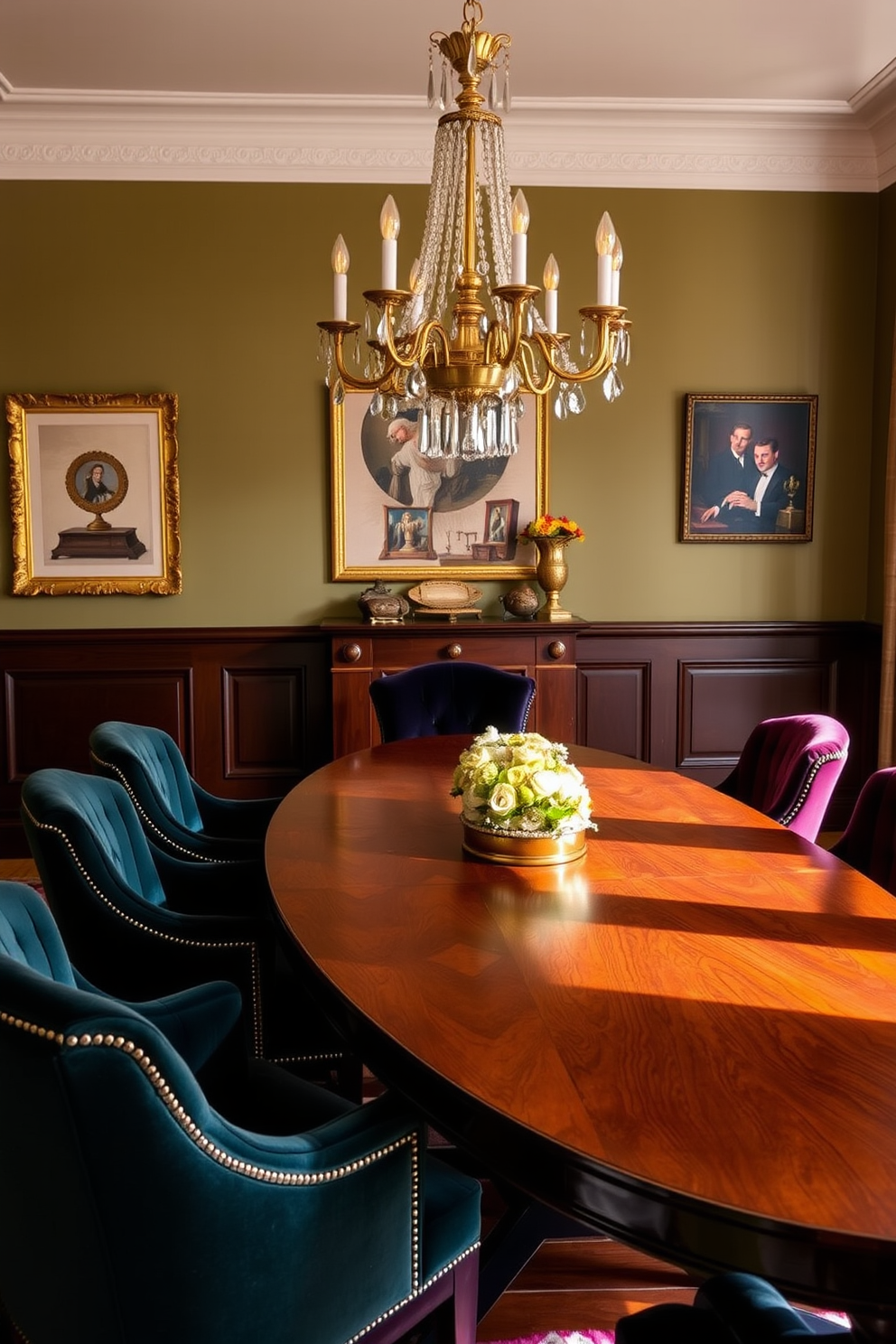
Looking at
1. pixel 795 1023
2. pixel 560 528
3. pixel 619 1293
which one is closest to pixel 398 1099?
pixel 795 1023

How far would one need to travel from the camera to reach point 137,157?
4.92m

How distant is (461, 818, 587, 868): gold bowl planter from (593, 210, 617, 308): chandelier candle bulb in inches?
46.5

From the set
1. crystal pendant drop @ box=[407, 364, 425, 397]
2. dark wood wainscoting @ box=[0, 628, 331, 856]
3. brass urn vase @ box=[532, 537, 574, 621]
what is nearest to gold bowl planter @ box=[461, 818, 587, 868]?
crystal pendant drop @ box=[407, 364, 425, 397]

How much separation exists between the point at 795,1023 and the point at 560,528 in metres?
3.61

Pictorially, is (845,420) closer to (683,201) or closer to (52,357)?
(683,201)

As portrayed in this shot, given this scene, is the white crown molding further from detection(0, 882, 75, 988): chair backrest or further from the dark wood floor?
Result: the dark wood floor

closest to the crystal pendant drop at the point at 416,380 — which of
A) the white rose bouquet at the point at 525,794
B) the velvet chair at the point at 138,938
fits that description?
the white rose bouquet at the point at 525,794

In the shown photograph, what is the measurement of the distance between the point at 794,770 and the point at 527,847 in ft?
3.29

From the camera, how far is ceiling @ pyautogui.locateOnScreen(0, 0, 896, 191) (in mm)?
4043

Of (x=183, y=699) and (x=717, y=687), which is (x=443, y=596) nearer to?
(x=183, y=699)

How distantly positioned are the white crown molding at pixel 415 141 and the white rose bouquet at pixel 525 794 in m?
3.56

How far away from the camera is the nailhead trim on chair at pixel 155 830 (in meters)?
2.80

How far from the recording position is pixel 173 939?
2219 mm

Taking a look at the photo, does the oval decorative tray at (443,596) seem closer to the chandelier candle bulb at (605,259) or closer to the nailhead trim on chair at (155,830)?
the nailhead trim on chair at (155,830)
